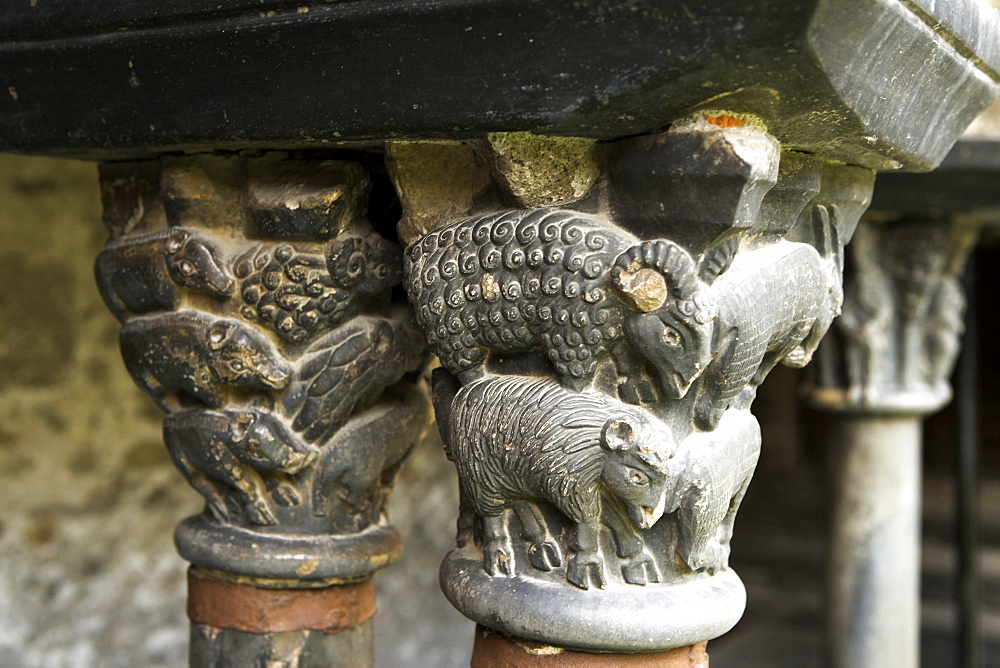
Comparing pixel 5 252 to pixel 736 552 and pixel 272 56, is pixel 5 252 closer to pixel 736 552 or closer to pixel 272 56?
pixel 272 56

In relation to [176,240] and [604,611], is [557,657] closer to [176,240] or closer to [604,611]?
[604,611]

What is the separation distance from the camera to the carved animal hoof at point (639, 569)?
1259 millimetres

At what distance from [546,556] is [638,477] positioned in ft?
0.54

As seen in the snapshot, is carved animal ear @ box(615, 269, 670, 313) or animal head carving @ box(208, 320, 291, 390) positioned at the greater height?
carved animal ear @ box(615, 269, 670, 313)

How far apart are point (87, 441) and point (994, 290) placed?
588cm

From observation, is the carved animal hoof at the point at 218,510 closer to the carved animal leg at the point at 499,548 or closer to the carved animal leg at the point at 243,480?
the carved animal leg at the point at 243,480

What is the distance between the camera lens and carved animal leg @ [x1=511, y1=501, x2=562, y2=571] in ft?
4.17

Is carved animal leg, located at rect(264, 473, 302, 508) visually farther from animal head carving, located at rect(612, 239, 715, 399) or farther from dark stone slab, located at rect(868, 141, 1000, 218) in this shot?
dark stone slab, located at rect(868, 141, 1000, 218)

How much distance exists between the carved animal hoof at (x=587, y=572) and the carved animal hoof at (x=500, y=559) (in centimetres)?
9

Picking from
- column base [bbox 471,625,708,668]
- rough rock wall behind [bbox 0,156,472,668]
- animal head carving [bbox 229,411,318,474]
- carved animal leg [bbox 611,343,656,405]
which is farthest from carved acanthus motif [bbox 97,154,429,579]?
rough rock wall behind [bbox 0,156,472,668]

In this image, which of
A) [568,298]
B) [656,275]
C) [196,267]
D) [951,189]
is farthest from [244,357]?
[951,189]

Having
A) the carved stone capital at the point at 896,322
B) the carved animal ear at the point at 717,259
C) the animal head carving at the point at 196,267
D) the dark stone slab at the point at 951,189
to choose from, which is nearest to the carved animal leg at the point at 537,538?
the carved animal ear at the point at 717,259

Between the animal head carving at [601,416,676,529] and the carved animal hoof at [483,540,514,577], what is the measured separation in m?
0.17

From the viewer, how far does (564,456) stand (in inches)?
47.6
